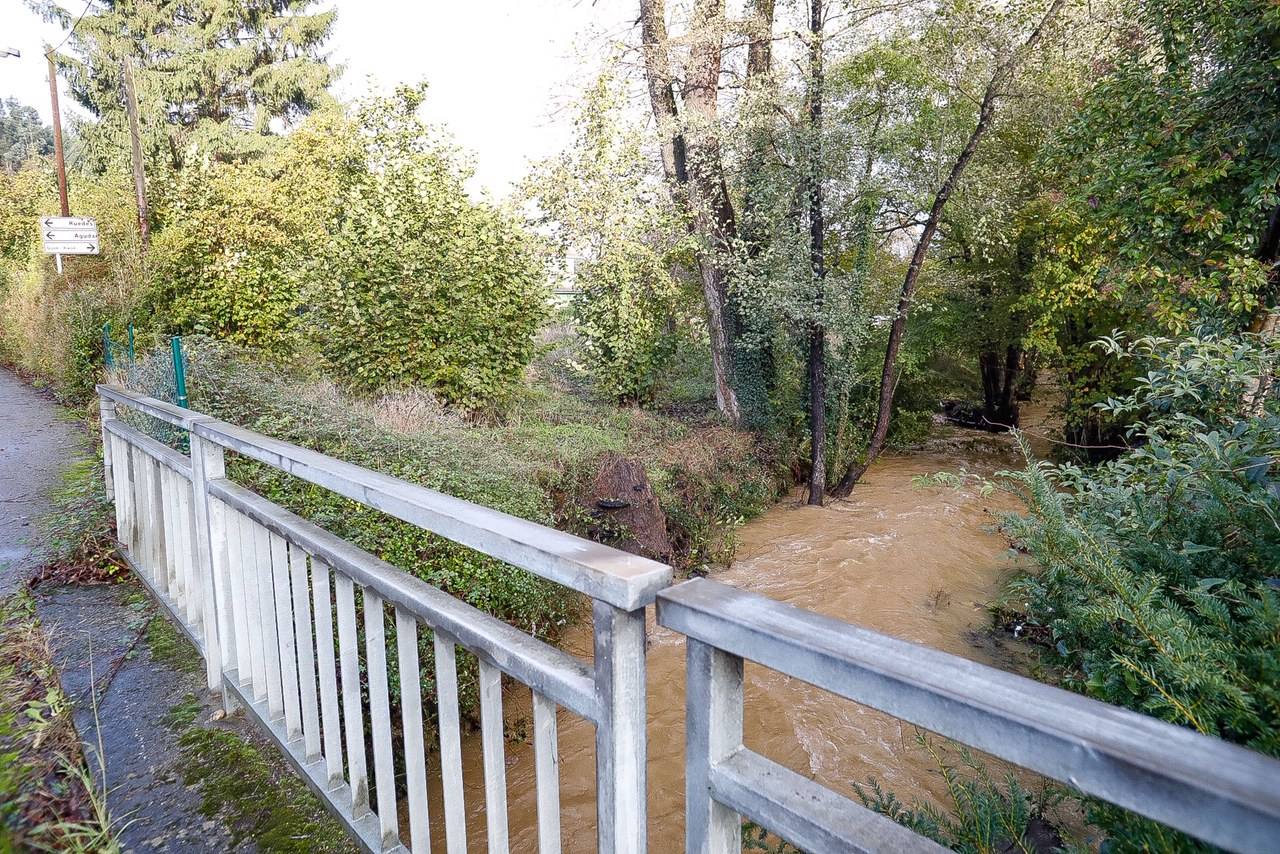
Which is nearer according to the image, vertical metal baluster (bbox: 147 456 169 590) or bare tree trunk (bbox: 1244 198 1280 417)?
vertical metal baluster (bbox: 147 456 169 590)

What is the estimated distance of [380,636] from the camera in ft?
6.04

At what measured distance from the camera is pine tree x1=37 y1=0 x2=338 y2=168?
2364cm

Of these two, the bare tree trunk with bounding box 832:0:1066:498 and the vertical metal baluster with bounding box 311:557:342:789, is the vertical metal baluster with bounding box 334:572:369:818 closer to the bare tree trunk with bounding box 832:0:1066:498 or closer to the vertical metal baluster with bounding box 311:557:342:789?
the vertical metal baluster with bounding box 311:557:342:789

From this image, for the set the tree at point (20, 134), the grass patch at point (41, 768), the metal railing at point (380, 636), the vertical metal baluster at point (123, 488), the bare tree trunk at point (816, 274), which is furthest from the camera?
the tree at point (20, 134)

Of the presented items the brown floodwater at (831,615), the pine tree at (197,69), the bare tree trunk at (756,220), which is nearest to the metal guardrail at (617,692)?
the brown floodwater at (831,615)

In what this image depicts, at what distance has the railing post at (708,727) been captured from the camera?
3.41 ft

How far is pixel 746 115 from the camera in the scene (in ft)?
35.2

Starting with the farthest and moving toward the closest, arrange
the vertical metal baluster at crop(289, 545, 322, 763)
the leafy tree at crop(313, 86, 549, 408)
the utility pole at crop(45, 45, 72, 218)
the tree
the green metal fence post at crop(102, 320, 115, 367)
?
1. the tree
2. the utility pole at crop(45, 45, 72, 218)
3. the green metal fence post at crop(102, 320, 115, 367)
4. the leafy tree at crop(313, 86, 549, 408)
5. the vertical metal baluster at crop(289, 545, 322, 763)

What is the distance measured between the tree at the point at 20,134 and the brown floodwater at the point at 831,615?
61252mm

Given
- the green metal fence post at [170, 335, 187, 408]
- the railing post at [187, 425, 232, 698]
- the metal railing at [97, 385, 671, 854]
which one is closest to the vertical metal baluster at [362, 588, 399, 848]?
the metal railing at [97, 385, 671, 854]

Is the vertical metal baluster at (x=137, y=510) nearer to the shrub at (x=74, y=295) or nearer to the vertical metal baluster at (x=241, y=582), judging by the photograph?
the vertical metal baluster at (x=241, y=582)

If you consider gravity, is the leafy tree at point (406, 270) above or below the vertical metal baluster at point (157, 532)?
above

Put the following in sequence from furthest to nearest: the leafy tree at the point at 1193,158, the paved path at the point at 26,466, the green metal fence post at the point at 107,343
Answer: the green metal fence post at the point at 107,343 < the leafy tree at the point at 1193,158 < the paved path at the point at 26,466

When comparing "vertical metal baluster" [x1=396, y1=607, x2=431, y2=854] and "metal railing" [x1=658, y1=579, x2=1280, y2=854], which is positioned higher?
"metal railing" [x1=658, y1=579, x2=1280, y2=854]
